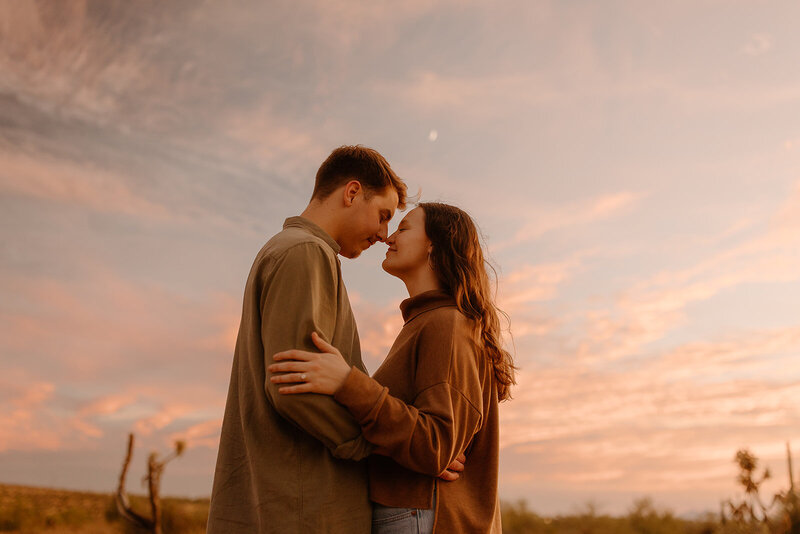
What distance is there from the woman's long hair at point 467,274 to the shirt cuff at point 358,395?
2.20ft

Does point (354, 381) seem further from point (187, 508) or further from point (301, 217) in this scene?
point (187, 508)

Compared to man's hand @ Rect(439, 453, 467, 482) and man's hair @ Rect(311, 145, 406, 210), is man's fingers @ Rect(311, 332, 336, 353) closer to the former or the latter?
man's hand @ Rect(439, 453, 467, 482)

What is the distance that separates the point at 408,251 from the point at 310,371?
1008mm

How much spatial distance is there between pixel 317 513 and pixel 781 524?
451 inches

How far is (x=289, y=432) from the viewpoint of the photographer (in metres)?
2.51

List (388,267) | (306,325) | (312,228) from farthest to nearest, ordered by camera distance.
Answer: (388,267) < (312,228) < (306,325)

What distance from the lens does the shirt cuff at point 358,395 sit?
7.91 ft

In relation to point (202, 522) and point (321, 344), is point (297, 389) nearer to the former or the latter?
point (321, 344)

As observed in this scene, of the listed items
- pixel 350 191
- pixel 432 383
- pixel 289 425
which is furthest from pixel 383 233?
pixel 289 425

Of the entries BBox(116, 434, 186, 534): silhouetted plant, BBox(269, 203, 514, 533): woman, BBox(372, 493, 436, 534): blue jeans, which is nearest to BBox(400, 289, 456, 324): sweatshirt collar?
BBox(269, 203, 514, 533): woman

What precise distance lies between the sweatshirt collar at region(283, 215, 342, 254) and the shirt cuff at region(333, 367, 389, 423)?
2.55 ft

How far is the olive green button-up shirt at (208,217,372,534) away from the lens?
2.41 m

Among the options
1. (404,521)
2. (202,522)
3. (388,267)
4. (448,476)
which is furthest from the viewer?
(202,522)

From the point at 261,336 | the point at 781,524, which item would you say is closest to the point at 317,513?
the point at 261,336
